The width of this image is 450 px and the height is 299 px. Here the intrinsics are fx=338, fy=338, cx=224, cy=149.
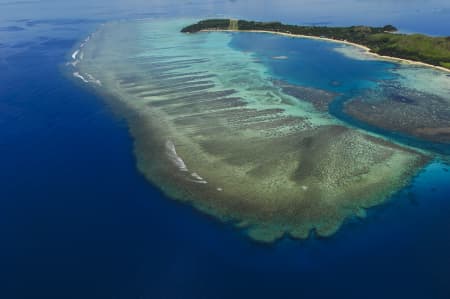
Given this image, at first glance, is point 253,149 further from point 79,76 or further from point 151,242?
point 79,76

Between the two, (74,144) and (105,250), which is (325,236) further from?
(74,144)

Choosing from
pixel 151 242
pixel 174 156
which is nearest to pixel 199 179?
pixel 174 156

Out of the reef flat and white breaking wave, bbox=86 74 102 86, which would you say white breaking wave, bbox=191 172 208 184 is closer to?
the reef flat

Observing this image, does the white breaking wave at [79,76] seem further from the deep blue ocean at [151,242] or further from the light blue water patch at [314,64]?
the light blue water patch at [314,64]

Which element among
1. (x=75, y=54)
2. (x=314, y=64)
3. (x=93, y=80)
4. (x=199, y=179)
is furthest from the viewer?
(x=75, y=54)

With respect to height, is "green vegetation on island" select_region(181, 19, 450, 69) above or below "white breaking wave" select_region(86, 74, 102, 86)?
above

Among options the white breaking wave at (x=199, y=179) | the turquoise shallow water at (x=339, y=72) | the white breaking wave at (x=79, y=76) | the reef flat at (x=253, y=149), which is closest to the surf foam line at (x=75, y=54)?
the reef flat at (x=253, y=149)

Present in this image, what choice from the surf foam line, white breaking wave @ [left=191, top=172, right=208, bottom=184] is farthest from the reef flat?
the surf foam line
